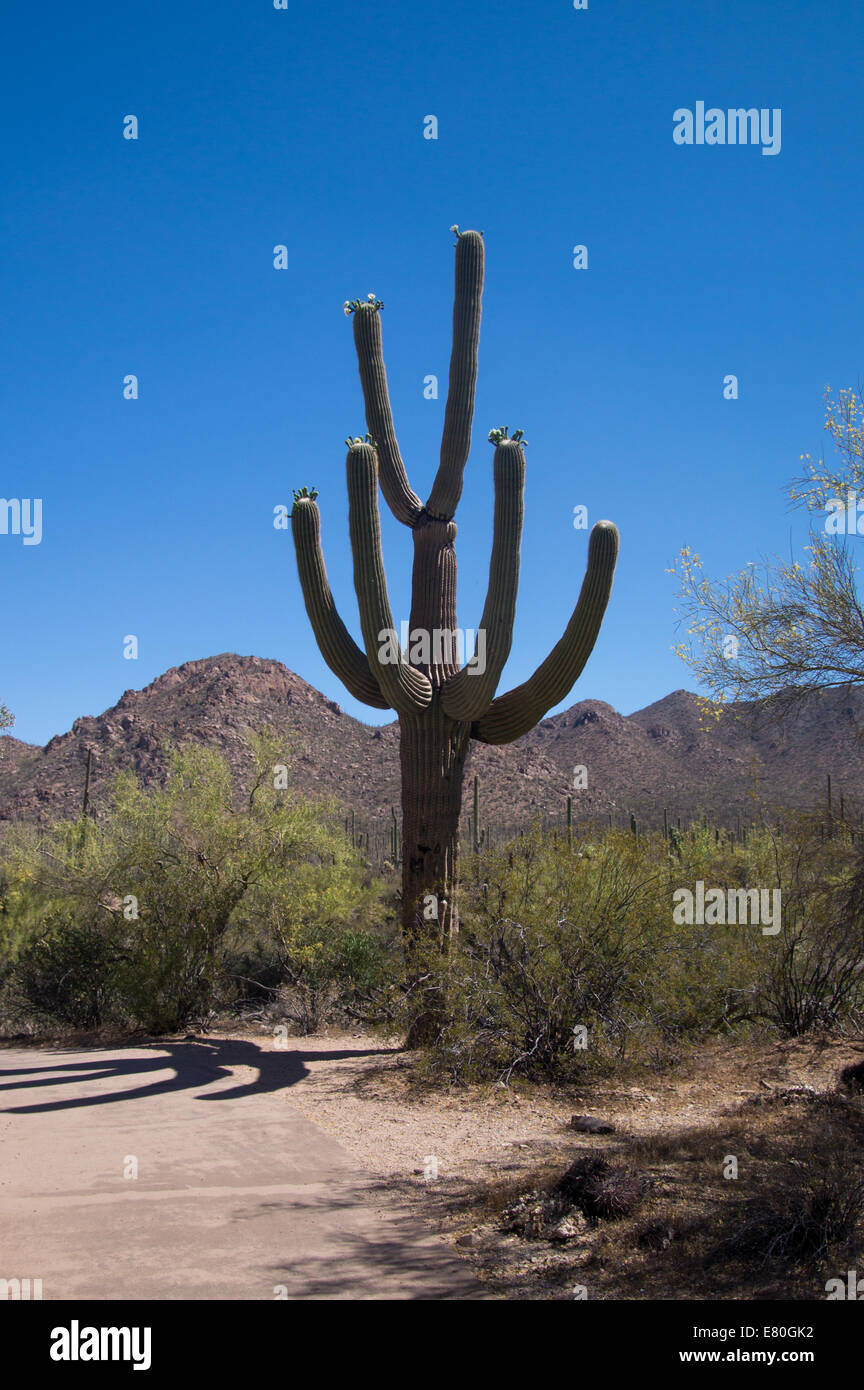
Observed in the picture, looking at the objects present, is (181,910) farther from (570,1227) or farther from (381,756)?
(381,756)

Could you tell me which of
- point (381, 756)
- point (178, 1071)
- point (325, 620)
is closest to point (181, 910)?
point (178, 1071)

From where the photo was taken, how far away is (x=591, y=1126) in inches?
318

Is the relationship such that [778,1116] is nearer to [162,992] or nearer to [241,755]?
[162,992]

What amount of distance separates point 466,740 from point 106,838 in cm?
775

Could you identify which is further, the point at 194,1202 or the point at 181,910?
the point at 181,910

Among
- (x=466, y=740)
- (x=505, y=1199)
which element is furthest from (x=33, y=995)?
(x=505, y=1199)

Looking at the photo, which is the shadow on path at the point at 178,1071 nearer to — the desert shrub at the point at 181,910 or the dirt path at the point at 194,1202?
the dirt path at the point at 194,1202

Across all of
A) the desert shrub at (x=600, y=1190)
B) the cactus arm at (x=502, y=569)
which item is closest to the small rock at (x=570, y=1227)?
the desert shrub at (x=600, y=1190)

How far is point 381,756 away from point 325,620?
142 feet

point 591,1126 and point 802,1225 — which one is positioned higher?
point 802,1225

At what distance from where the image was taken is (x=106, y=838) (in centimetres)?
Answer: 1639

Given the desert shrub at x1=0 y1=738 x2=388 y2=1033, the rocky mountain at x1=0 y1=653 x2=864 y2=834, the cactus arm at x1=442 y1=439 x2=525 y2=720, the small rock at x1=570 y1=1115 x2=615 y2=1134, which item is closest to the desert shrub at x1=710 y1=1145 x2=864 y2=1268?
the small rock at x1=570 y1=1115 x2=615 y2=1134

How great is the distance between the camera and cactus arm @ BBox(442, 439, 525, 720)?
11.1 m
